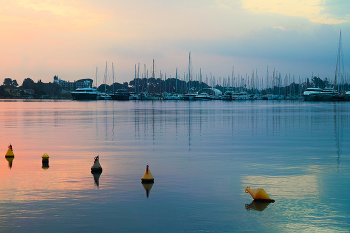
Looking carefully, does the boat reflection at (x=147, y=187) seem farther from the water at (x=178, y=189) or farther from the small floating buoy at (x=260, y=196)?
the small floating buoy at (x=260, y=196)

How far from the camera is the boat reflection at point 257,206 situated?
45.8 feet

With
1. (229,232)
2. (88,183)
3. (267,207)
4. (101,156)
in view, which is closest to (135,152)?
(101,156)

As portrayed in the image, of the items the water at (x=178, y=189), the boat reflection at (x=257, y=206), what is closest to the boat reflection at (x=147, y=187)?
the water at (x=178, y=189)

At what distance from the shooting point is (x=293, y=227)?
1192 centimetres

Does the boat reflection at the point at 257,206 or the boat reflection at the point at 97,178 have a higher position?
the boat reflection at the point at 97,178

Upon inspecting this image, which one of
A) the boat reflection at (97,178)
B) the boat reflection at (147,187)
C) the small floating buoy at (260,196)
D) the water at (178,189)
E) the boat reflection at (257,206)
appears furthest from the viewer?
the boat reflection at (97,178)

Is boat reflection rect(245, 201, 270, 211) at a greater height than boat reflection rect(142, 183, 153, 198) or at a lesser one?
lesser

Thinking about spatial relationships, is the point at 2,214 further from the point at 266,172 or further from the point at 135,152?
the point at 135,152

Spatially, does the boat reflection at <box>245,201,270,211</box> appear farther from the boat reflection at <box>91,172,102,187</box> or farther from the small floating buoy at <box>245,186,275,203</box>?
the boat reflection at <box>91,172,102,187</box>

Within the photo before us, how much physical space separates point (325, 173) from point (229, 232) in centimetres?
1012

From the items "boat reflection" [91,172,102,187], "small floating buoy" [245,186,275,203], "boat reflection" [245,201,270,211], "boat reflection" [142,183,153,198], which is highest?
"small floating buoy" [245,186,275,203]

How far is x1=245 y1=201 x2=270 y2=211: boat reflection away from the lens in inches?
549

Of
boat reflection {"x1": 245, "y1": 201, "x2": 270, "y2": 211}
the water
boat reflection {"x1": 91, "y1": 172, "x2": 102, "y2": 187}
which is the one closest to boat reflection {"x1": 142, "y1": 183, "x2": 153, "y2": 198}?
the water

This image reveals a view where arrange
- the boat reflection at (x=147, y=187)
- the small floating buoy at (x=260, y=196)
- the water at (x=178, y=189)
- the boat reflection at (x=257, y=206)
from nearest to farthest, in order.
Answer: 1. the water at (x=178, y=189)
2. the boat reflection at (x=257, y=206)
3. the small floating buoy at (x=260, y=196)
4. the boat reflection at (x=147, y=187)
